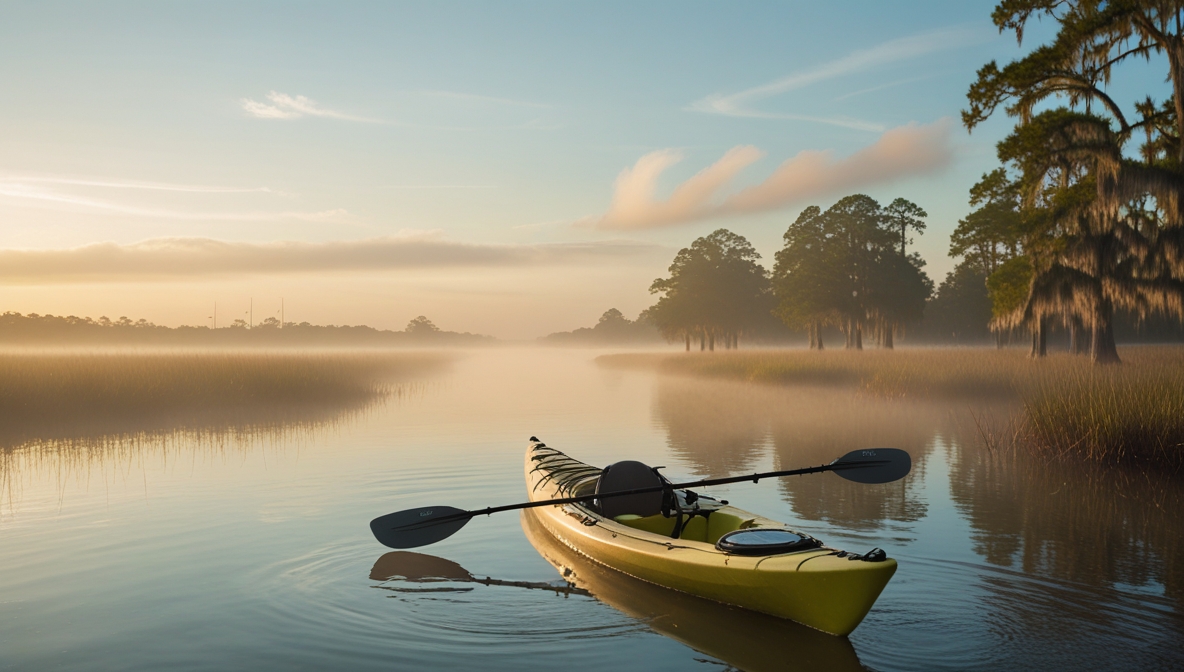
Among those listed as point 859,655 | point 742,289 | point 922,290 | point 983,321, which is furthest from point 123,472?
point 983,321

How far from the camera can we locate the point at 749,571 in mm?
6324

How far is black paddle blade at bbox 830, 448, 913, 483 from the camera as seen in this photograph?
8562mm

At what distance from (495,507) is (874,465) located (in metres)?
4.10

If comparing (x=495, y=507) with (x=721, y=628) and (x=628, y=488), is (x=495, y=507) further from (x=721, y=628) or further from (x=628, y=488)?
(x=721, y=628)

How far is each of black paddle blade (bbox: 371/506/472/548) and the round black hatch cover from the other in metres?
2.95

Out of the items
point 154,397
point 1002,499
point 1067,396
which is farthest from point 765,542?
point 154,397

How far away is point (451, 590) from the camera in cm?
763

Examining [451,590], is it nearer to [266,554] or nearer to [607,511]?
[607,511]

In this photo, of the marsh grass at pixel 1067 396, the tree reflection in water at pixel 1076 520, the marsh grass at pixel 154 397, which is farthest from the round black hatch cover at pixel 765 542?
the marsh grass at pixel 154 397

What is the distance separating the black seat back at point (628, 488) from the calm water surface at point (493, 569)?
0.73 m

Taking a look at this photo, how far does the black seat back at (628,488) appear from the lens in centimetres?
866

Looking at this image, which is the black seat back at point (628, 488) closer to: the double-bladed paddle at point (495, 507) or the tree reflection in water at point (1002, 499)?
the double-bladed paddle at point (495, 507)

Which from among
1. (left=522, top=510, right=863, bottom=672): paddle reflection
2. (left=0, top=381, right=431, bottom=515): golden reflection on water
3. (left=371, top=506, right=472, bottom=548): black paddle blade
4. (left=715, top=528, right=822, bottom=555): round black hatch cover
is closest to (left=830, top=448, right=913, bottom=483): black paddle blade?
(left=715, top=528, right=822, bottom=555): round black hatch cover

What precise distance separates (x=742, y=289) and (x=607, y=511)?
188ft
